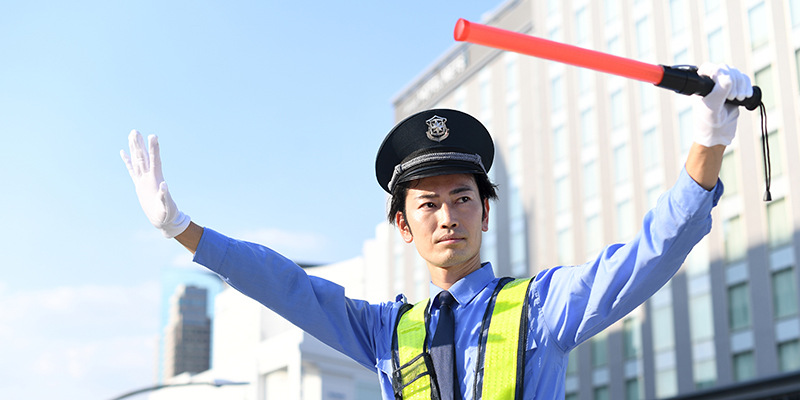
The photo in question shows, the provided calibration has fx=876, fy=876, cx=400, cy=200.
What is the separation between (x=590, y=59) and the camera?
2498mm

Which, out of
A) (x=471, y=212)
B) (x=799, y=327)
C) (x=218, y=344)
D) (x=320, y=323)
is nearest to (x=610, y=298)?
(x=471, y=212)

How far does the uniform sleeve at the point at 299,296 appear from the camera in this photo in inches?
122

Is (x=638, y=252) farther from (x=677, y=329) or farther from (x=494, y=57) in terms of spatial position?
(x=494, y=57)

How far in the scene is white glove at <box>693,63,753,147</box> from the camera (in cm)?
246

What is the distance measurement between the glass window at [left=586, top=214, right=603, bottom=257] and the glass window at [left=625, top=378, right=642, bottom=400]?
5675mm

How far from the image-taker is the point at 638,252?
103 inches

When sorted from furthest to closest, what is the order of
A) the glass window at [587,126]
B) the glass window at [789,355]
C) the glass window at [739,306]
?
the glass window at [587,126]
the glass window at [739,306]
the glass window at [789,355]

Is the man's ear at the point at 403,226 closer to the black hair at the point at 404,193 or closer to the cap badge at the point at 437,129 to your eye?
the black hair at the point at 404,193

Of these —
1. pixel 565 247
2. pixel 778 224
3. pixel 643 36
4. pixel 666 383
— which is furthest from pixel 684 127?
pixel 666 383

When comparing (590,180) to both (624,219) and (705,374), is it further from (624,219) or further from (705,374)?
(705,374)

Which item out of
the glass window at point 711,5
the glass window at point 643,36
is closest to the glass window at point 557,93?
the glass window at point 643,36

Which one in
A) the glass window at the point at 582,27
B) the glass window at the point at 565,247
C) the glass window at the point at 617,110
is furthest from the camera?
the glass window at the point at 582,27

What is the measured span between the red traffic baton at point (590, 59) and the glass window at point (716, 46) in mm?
Result: 32867

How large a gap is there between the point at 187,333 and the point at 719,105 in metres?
160
